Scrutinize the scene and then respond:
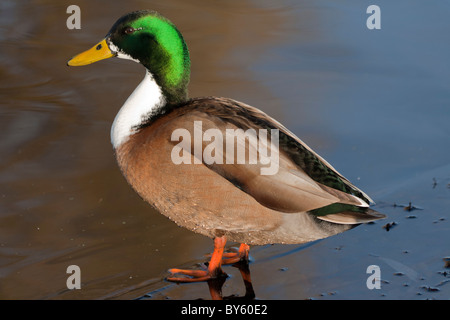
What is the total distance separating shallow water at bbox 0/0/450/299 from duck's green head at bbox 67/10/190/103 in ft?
2.99

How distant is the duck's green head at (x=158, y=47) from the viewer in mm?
3930

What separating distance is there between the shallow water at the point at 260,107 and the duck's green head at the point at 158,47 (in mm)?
911

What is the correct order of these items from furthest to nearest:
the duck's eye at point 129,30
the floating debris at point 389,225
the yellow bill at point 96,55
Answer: the floating debris at point 389,225 < the yellow bill at point 96,55 < the duck's eye at point 129,30

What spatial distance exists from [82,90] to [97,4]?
1860 millimetres

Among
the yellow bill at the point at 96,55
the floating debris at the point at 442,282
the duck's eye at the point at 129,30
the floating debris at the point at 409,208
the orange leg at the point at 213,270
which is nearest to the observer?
the floating debris at the point at 442,282

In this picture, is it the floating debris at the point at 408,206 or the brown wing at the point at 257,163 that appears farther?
the floating debris at the point at 408,206

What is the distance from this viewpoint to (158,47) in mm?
3938

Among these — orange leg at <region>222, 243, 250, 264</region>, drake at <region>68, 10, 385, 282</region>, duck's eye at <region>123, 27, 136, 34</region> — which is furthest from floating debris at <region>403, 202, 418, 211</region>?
duck's eye at <region>123, 27, 136, 34</region>

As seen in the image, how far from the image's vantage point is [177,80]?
3.98 m

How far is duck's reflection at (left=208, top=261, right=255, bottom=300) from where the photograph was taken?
3730 millimetres

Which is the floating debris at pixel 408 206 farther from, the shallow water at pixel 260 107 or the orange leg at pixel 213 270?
the orange leg at pixel 213 270

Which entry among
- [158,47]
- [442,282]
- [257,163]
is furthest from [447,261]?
[158,47]

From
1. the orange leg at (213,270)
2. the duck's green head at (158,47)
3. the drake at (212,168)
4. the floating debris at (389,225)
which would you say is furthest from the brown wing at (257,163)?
A: the floating debris at (389,225)

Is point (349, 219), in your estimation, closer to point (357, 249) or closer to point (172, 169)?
point (357, 249)
